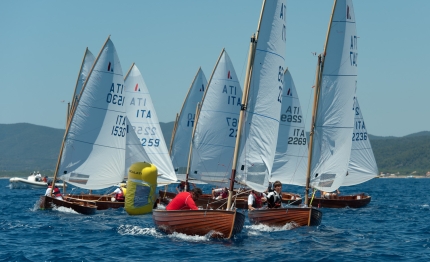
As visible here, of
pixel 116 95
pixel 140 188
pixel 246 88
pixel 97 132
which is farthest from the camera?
pixel 116 95

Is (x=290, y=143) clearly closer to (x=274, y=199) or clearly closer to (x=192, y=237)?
(x=274, y=199)

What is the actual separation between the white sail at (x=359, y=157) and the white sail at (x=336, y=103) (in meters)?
13.9

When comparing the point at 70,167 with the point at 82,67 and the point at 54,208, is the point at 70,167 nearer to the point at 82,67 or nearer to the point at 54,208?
the point at 54,208

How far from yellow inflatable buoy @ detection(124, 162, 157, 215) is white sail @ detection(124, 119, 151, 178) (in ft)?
21.4

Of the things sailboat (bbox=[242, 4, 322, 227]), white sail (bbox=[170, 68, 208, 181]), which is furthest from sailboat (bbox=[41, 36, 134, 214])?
sailboat (bbox=[242, 4, 322, 227])

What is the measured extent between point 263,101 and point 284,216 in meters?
3.96

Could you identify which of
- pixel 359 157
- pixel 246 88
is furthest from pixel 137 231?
pixel 359 157

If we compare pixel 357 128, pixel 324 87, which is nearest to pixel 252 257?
pixel 324 87

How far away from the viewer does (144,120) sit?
4022cm

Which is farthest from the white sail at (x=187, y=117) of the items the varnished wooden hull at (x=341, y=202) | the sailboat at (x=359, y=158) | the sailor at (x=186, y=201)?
the sailor at (x=186, y=201)

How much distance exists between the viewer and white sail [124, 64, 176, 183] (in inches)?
1560

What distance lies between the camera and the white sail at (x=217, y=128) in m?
37.6

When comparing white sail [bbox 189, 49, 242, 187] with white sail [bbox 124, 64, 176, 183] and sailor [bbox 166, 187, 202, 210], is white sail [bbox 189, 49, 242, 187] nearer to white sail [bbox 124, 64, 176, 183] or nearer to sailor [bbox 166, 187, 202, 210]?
white sail [bbox 124, 64, 176, 183]

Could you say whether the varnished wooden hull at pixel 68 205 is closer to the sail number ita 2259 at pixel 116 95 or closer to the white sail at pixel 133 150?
the sail number ita 2259 at pixel 116 95
